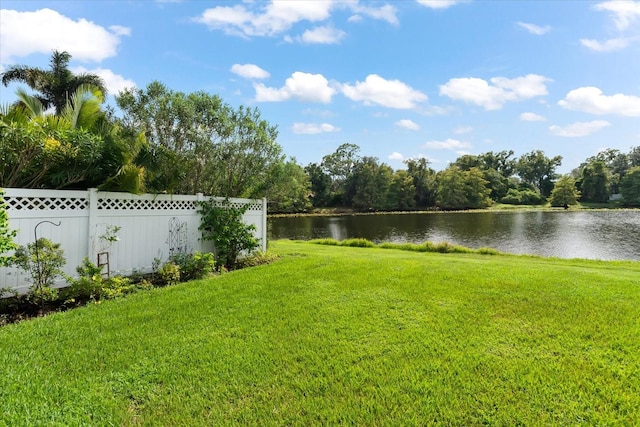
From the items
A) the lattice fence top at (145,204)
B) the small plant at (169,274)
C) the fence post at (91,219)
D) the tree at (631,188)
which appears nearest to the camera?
the fence post at (91,219)

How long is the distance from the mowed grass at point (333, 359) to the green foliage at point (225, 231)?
5.79ft

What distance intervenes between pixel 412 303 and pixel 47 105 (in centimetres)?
1729

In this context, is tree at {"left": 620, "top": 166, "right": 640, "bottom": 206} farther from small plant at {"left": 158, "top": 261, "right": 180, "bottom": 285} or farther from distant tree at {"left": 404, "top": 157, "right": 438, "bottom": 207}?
small plant at {"left": 158, "top": 261, "right": 180, "bottom": 285}

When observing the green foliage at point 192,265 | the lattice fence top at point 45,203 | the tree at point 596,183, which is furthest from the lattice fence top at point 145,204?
the tree at point 596,183

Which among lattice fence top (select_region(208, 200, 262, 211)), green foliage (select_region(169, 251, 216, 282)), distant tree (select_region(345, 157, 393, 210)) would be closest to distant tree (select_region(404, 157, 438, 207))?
distant tree (select_region(345, 157, 393, 210))

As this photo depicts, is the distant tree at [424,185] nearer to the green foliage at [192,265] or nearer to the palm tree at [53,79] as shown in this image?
the palm tree at [53,79]

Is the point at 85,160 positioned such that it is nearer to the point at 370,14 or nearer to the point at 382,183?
the point at 370,14

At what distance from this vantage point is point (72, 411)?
1870 mm

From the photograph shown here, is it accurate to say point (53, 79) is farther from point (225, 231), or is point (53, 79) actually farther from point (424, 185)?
point (424, 185)

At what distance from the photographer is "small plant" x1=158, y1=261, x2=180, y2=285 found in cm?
473

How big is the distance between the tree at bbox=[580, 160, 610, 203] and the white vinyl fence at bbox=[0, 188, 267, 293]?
66095mm

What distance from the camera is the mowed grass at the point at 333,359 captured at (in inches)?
73.5

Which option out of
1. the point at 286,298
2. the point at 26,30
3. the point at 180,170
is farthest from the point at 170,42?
the point at 286,298

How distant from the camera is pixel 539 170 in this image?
199 ft
